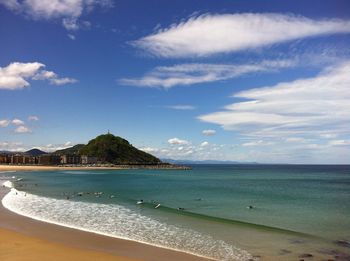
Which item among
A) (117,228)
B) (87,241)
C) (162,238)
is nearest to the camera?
(87,241)

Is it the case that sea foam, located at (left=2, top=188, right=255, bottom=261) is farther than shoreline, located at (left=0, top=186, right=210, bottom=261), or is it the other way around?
sea foam, located at (left=2, top=188, right=255, bottom=261)

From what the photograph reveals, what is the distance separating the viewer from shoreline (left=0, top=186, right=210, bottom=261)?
15062 mm

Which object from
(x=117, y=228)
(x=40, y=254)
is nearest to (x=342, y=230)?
(x=117, y=228)

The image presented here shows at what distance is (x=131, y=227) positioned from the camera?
2239 cm

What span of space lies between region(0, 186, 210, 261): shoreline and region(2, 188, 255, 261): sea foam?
35.0 inches

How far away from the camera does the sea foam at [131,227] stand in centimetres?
1711

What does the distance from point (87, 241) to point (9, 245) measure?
12.0 feet

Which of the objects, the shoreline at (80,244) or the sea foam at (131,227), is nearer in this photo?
the shoreline at (80,244)

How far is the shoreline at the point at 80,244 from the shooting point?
15.1m

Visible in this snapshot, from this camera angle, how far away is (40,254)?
1445 centimetres

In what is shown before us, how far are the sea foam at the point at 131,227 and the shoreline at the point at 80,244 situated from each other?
888mm

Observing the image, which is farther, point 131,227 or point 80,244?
point 131,227

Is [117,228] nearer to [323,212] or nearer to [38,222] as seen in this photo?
[38,222]

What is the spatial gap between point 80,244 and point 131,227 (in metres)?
5.60
